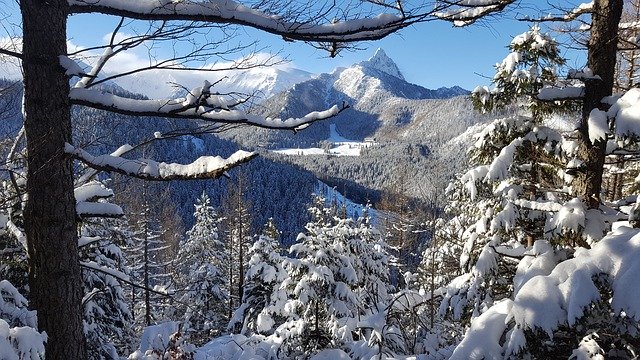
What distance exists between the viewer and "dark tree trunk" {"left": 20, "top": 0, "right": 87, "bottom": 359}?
9.30 feet

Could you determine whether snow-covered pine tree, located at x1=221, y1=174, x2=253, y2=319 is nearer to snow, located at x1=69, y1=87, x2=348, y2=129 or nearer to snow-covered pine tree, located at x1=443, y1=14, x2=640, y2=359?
snow-covered pine tree, located at x1=443, y1=14, x2=640, y2=359

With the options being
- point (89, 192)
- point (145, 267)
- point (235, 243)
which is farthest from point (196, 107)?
point (235, 243)

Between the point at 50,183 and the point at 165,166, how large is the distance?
0.90m

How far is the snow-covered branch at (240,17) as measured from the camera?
2725 millimetres

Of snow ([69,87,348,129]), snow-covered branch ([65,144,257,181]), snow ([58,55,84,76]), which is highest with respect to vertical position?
snow ([58,55,84,76])

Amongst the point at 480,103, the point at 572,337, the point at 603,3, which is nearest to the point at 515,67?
the point at 480,103

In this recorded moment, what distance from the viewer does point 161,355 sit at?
4.82 metres

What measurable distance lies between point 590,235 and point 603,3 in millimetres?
2368

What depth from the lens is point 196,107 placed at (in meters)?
2.60

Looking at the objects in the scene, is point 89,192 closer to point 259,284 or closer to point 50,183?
point 50,183

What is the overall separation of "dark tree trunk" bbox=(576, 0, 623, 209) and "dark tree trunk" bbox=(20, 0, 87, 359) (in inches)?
189

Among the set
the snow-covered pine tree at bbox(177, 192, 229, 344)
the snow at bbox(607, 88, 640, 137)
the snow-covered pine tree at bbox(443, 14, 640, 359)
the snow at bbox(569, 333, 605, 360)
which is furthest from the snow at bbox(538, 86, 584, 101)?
the snow-covered pine tree at bbox(177, 192, 229, 344)

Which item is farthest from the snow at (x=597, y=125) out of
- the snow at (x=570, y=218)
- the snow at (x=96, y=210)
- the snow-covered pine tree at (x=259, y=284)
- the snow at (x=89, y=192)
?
the snow-covered pine tree at (x=259, y=284)

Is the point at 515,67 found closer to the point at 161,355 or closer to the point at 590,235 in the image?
the point at 590,235
